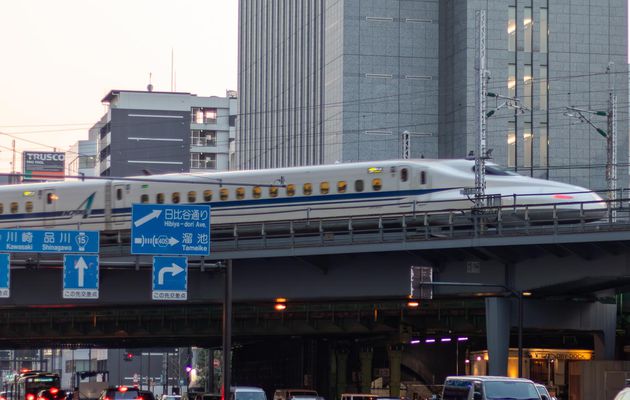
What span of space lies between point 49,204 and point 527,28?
60.3 meters

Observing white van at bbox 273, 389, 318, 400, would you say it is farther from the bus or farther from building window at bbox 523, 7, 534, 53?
building window at bbox 523, 7, 534, 53

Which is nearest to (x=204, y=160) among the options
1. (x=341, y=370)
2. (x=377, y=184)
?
(x=341, y=370)

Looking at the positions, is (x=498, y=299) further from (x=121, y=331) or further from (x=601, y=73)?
(x=601, y=73)

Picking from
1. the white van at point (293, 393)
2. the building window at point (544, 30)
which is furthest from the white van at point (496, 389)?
the building window at point (544, 30)

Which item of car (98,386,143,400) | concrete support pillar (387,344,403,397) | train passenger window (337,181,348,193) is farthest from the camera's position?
concrete support pillar (387,344,403,397)

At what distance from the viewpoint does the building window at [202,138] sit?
598 feet

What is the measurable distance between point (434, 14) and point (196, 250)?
7778 cm

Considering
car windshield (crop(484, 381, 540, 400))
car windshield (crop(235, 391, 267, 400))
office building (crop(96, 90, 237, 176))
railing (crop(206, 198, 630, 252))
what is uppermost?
office building (crop(96, 90, 237, 176))

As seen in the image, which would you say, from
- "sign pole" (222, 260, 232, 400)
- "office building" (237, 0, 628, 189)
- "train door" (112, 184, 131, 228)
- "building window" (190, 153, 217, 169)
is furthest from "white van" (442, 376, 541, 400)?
"building window" (190, 153, 217, 169)

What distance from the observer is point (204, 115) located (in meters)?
184

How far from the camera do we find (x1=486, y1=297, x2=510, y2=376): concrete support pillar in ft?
153

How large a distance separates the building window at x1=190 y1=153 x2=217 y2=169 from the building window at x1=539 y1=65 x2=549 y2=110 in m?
77.1

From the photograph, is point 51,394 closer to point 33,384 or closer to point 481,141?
point 33,384

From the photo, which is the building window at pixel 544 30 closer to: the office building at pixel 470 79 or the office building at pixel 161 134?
the office building at pixel 470 79
